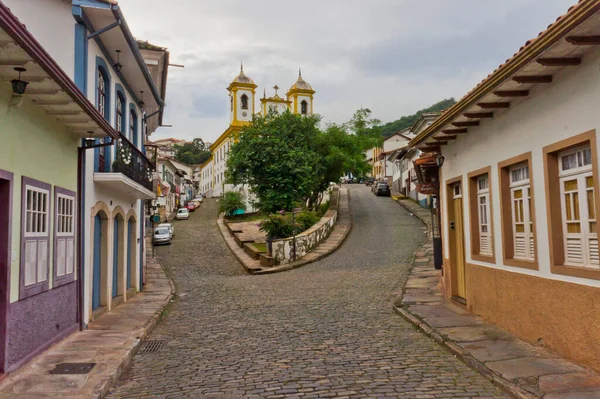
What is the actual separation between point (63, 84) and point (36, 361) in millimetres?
3515

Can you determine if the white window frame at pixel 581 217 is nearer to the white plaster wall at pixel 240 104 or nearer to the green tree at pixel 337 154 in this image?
the green tree at pixel 337 154

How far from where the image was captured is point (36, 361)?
6.80 metres

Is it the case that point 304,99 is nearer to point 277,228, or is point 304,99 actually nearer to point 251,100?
point 251,100

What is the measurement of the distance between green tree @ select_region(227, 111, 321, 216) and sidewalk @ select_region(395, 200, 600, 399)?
1953 cm

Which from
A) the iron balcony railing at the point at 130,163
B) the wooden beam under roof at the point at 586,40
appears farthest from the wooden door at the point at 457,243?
the iron balcony railing at the point at 130,163

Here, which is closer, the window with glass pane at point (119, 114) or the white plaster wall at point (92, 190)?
the white plaster wall at point (92, 190)

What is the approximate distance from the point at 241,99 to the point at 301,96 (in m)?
7.30

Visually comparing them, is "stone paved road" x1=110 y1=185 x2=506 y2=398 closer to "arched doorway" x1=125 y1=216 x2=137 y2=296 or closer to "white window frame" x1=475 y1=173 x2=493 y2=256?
"arched doorway" x1=125 y1=216 x2=137 y2=296

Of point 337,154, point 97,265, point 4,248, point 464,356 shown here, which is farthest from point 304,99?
point 4,248

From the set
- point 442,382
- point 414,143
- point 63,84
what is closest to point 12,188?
point 63,84

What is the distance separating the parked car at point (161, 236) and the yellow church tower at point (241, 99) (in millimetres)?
32728

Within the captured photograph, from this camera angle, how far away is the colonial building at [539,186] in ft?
18.8

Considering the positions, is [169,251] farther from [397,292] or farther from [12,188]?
[12,188]

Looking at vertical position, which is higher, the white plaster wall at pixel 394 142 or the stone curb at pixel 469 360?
the white plaster wall at pixel 394 142
